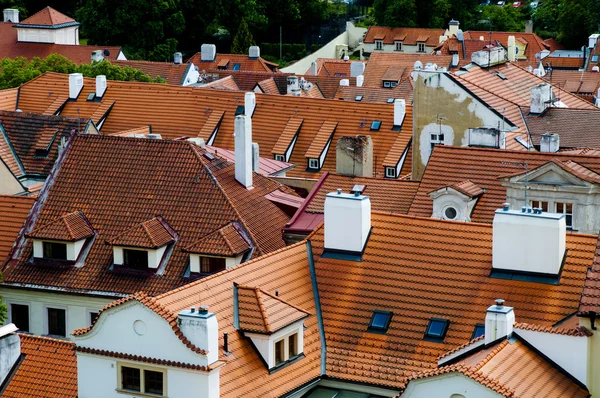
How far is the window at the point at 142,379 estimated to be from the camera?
39.2 metres

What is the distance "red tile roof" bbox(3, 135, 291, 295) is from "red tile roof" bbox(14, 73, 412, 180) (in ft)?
64.3

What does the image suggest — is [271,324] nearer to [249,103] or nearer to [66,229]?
[66,229]

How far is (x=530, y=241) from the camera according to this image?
42531mm

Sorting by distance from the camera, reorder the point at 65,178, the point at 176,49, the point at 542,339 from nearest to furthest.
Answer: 1. the point at 542,339
2. the point at 65,178
3. the point at 176,49

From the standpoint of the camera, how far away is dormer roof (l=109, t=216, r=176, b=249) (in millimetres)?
54312

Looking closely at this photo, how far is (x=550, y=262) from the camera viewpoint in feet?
139

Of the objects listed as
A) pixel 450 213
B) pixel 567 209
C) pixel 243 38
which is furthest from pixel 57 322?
pixel 243 38

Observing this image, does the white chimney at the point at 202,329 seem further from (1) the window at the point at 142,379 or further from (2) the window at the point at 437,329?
(2) the window at the point at 437,329

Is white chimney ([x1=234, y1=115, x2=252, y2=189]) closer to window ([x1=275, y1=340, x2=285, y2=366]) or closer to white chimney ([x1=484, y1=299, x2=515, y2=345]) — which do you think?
window ([x1=275, y1=340, x2=285, y2=366])

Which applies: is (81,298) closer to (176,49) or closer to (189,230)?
(189,230)

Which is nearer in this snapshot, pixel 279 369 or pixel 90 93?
pixel 279 369

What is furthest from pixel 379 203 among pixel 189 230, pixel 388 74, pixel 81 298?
pixel 388 74

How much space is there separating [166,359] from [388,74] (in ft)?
278

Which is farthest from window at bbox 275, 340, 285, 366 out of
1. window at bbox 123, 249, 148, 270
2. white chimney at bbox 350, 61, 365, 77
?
white chimney at bbox 350, 61, 365, 77
